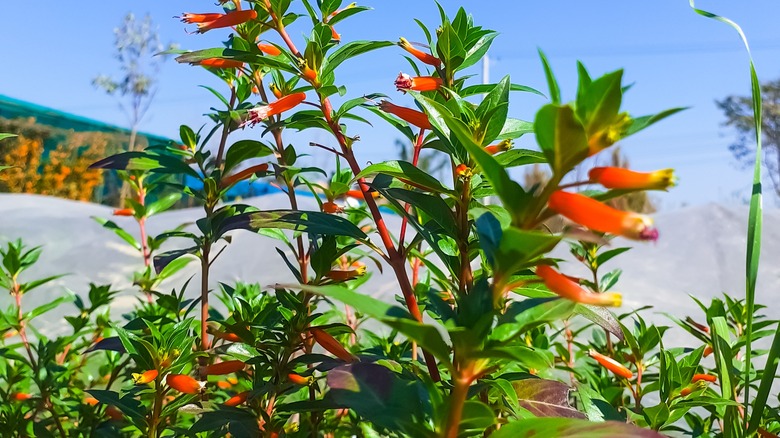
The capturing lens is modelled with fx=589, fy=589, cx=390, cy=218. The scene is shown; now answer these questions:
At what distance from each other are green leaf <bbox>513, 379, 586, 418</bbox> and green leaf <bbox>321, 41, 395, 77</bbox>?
50cm

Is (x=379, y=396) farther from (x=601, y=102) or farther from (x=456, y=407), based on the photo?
(x=601, y=102)

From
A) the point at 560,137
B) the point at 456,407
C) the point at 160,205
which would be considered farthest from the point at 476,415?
the point at 160,205

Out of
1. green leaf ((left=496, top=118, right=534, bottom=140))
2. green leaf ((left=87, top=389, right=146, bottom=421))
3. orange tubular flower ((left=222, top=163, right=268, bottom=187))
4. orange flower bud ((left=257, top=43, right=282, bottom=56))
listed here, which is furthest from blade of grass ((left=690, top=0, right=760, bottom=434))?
green leaf ((left=87, top=389, right=146, bottom=421))

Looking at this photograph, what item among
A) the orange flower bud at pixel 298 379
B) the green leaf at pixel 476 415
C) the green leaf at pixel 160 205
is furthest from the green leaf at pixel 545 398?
the green leaf at pixel 160 205

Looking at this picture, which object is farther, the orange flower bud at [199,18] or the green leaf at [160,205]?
the green leaf at [160,205]

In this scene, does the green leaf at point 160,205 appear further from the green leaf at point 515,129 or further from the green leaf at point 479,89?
the green leaf at point 515,129

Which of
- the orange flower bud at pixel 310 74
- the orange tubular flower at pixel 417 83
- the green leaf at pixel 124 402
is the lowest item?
the green leaf at pixel 124 402

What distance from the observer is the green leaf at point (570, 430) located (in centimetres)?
43

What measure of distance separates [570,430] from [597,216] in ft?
0.53

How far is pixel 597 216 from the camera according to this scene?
0.44 meters

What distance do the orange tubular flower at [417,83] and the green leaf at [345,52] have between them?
0.07 meters

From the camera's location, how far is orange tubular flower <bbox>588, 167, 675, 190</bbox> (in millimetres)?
432

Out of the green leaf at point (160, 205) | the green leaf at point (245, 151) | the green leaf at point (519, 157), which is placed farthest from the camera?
the green leaf at point (160, 205)

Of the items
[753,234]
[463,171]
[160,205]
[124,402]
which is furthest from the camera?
[160,205]
